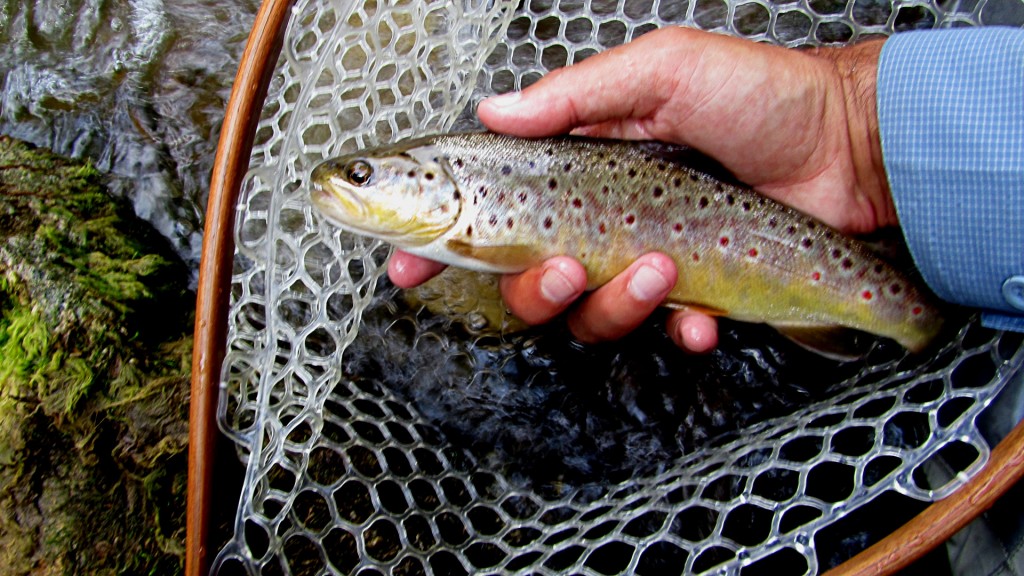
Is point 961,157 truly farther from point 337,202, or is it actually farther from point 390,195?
point 337,202

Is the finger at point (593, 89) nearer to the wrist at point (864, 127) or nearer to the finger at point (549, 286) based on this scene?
the finger at point (549, 286)

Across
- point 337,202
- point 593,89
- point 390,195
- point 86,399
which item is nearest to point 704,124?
point 593,89

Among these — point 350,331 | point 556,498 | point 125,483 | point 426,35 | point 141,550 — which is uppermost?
point 426,35

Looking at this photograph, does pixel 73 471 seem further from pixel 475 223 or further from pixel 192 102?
pixel 192 102

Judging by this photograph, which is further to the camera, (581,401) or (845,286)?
(581,401)

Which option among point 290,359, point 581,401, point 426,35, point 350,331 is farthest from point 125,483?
point 426,35

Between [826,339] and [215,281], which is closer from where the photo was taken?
[215,281]
